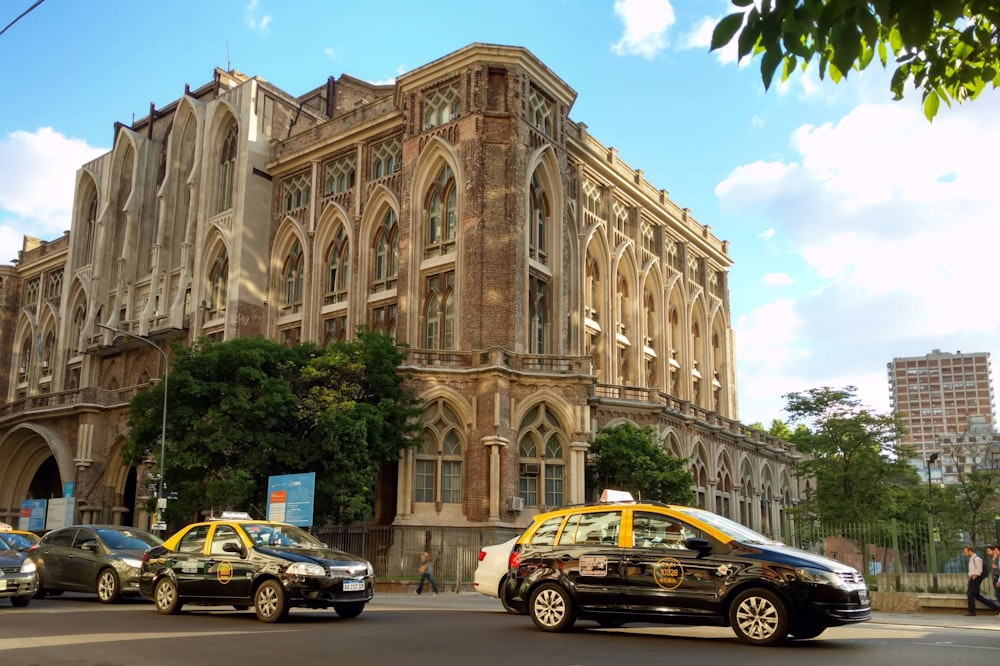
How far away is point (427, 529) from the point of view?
27.8 meters

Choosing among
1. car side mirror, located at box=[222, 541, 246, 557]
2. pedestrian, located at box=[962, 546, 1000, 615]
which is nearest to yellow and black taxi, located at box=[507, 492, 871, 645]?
car side mirror, located at box=[222, 541, 246, 557]

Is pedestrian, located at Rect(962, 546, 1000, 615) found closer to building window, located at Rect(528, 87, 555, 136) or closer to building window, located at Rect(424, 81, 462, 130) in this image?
building window, located at Rect(528, 87, 555, 136)

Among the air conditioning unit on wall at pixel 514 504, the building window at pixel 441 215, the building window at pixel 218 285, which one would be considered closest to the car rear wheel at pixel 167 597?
the air conditioning unit on wall at pixel 514 504

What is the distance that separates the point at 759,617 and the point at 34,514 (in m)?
36.1

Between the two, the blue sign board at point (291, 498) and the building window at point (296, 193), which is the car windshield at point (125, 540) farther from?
the building window at point (296, 193)

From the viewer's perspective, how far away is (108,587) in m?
16.7

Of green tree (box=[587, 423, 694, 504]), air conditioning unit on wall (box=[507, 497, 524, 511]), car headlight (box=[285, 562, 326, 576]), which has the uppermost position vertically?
green tree (box=[587, 423, 694, 504])

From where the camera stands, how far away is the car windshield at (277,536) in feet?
44.3

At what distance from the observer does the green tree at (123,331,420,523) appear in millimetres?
27672

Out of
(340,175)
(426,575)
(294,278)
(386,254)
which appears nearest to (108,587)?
(426,575)

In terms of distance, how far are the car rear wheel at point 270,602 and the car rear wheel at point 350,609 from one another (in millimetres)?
913

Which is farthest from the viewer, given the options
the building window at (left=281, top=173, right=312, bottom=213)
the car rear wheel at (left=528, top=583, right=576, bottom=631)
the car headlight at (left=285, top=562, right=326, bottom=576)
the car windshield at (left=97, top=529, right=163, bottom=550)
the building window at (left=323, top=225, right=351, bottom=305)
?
the building window at (left=281, top=173, right=312, bottom=213)

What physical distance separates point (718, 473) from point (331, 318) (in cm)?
1816

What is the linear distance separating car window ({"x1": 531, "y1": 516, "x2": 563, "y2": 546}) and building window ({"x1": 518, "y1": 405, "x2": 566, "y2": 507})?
61.1 ft
